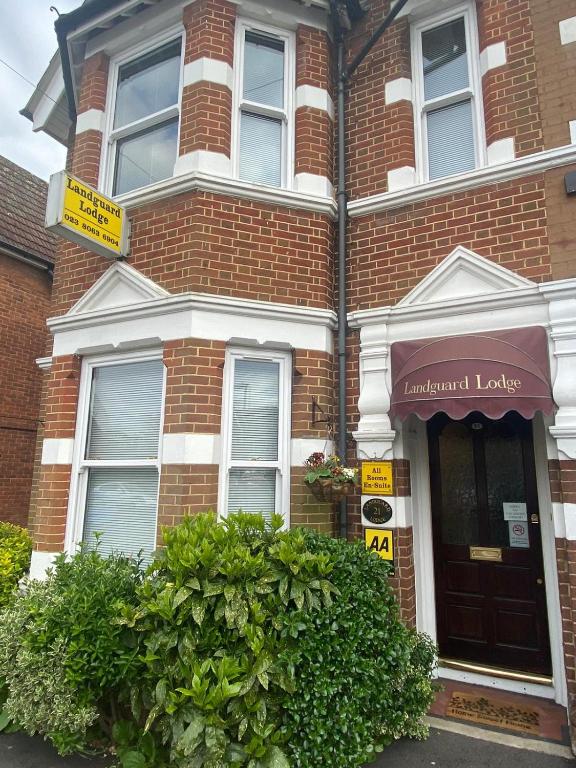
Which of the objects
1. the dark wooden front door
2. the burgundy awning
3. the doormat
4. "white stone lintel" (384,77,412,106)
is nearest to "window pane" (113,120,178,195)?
"white stone lintel" (384,77,412,106)

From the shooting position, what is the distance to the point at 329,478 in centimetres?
430

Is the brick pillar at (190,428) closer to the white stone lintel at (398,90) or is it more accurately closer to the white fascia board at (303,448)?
the white fascia board at (303,448)

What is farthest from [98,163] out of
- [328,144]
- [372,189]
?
[372,189]

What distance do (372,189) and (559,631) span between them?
14.6ft

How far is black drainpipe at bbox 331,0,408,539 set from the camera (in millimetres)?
4914

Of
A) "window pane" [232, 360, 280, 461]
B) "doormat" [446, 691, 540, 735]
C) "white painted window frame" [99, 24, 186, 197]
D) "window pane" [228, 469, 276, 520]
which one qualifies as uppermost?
"white painted window frame" [99, 24, 186, 197]

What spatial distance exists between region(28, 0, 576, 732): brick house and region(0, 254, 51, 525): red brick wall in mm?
4120

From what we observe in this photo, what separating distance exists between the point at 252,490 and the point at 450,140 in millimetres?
3987

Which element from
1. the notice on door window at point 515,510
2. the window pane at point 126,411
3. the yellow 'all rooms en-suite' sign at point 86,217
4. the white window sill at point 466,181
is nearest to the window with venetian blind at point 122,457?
the window pane at point 126,411

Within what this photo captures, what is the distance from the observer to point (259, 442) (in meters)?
4.72

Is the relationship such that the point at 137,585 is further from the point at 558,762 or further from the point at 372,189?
the point at 372,189

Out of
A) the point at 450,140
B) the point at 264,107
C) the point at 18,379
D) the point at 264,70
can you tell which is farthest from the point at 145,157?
the point at 18,379

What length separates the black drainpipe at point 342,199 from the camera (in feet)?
16.1

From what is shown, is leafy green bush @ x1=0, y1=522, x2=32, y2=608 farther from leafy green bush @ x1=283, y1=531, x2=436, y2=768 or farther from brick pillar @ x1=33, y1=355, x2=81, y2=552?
leafy green bush @ x1=283, y1=531, x2=436, y2=768
